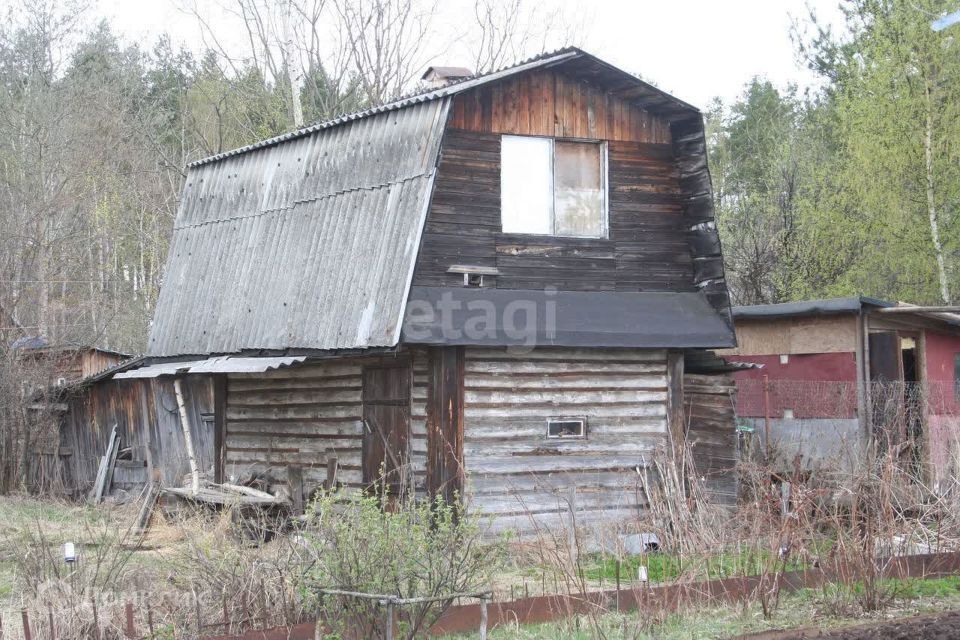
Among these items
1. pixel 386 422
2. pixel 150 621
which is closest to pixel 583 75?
pixel 386 422

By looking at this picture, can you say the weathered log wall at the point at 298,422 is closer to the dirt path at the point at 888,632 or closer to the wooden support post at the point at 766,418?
the wooden support post at the point at 766,418

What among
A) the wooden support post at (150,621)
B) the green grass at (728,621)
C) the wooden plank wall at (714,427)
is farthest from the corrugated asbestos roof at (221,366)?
the green grass at (728,621)

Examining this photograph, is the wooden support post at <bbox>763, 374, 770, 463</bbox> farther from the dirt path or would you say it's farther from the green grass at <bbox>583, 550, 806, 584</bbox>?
the dirt path

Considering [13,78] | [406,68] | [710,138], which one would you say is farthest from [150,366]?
[710,138]

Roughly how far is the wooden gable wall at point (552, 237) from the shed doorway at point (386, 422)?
1.41 meters

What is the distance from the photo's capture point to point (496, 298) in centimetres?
1395

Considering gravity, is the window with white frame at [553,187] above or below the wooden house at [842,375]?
above

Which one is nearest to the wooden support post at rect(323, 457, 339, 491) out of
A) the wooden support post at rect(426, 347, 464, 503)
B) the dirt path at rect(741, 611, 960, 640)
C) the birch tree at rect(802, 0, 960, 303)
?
the wooden support post at rect(426, 347, 464, 503)

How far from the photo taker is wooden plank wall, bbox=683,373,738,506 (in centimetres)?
1505

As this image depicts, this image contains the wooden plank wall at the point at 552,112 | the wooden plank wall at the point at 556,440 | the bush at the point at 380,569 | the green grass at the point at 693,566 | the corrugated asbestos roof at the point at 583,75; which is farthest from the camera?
the wooden plank wall at the point at 552,112

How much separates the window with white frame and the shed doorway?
254 centimetres

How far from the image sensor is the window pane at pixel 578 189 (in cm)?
1487

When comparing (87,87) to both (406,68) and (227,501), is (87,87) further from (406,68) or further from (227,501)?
(227,501)

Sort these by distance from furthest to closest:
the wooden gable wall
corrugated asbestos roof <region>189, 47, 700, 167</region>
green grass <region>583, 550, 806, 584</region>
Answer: the wooden gable wall < corrugated asbestos roof <region>189, 47, 700, 167</region> < green grass <region>583, 550, 806, 584</region>
